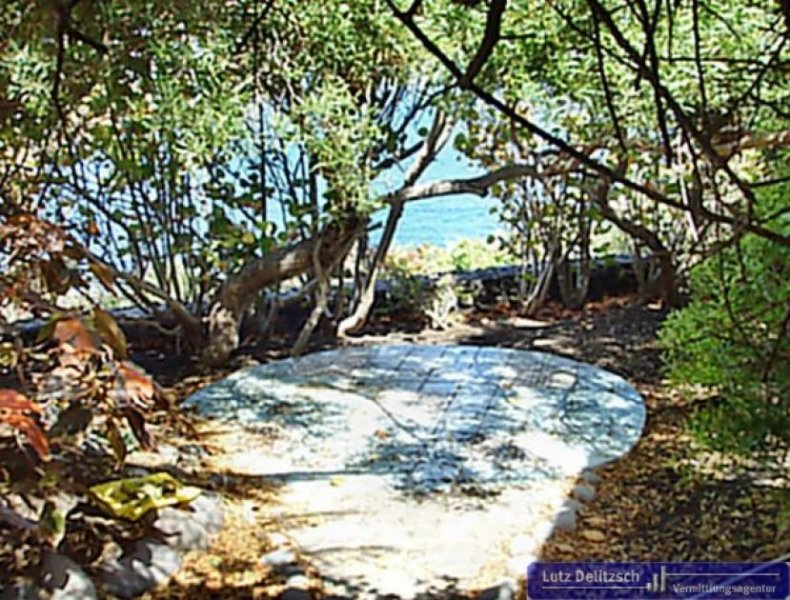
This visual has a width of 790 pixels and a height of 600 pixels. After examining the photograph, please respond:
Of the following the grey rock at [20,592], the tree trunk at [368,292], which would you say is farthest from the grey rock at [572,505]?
the tree trunk at [368,292]

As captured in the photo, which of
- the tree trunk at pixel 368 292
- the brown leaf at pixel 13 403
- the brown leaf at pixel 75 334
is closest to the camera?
the brown leaf at pixel 13 403

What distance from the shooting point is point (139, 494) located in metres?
2.67

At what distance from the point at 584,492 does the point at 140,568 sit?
1484mm

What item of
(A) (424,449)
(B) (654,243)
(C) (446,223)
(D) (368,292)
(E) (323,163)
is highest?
(E) (323,163)

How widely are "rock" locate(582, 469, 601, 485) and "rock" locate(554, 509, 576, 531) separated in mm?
280

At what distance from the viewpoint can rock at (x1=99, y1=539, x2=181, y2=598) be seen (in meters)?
2.38

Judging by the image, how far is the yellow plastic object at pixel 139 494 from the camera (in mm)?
2592

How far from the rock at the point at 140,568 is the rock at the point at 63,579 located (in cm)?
9

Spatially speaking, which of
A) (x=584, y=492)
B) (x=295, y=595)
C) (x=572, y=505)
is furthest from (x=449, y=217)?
(x=295, y=595)

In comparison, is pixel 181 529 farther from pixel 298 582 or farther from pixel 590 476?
pixel 590 476

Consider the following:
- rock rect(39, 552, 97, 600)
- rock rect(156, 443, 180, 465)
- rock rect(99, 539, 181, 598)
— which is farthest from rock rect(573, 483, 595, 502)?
rock rect(39, 552, 97, 600)

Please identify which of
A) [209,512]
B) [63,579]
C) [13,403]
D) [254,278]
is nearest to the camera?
[13,403]

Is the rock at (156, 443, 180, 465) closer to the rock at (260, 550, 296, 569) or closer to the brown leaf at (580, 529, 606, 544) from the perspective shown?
the rock at (260, 550, 296, 569)

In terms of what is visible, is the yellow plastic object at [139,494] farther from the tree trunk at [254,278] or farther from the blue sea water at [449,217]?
the blue sea water at [449,217]
